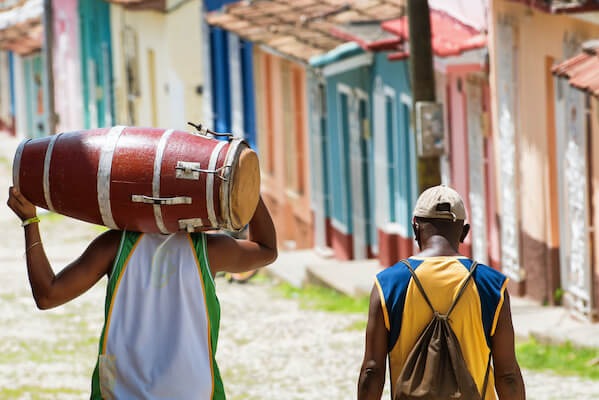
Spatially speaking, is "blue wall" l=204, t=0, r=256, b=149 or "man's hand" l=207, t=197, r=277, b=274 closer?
"man's hand" l=207, t=197, r=277, b=274

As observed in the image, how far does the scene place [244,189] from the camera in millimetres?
4176

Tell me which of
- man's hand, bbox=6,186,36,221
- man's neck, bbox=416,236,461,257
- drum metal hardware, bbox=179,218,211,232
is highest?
man's hand, bbox=6,186,36,221

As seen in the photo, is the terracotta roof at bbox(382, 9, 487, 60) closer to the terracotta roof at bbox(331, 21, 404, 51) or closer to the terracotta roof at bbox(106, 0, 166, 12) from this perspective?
the terracotta roof at bbox(331, 21, 404, 51)

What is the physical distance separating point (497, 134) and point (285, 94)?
721 cm

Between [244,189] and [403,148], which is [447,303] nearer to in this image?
[244,189]

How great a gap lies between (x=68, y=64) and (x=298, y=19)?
16.1 meters

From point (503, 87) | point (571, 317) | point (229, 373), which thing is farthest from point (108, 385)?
point (503, 87)

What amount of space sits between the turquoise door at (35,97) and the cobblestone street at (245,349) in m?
21.4

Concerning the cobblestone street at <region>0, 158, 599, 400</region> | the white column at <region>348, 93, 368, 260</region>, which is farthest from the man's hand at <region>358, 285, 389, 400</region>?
the white column at <region>348, 93, 368, 260</region>

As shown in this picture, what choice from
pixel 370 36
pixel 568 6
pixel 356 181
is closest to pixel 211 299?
pixel 568 6

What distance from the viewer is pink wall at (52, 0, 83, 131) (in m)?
32.2

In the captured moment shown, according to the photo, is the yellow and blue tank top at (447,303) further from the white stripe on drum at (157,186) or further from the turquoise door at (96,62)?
the turquoise door at (96,62)

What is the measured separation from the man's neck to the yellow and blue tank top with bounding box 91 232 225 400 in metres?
0.69

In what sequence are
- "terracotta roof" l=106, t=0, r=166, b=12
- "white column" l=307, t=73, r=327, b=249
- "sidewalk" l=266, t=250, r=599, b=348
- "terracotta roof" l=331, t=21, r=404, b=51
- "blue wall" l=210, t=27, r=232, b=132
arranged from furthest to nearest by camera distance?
1. "terracotta roof" l=106, t=0, r=166, b=12
2. "blue wall" l=210, t=27, r=232, b=132
3. "white column" l=307, t=73, r=327, b=249
4. "terracotta roof" l=331, t=21, r=404, b=51
5. "sidewalk" l=266, t=250, r=599, b=348
